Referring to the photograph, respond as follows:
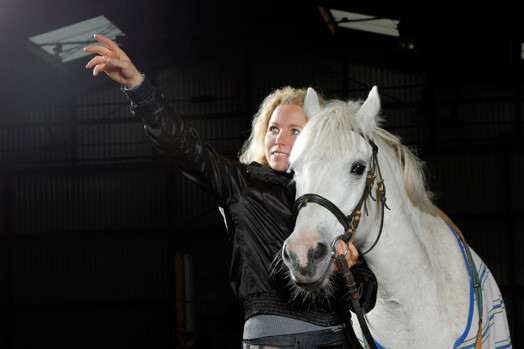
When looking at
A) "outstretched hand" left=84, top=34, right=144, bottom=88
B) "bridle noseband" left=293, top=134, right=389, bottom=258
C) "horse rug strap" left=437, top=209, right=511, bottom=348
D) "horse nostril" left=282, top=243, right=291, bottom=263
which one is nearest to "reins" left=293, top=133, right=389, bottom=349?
"bridle noseband" left=293, top=134, right=389, bottom=258

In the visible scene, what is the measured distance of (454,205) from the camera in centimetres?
1039

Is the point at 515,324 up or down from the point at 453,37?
down

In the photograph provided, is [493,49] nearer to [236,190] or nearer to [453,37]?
[453,37]

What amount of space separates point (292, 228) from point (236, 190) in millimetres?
215

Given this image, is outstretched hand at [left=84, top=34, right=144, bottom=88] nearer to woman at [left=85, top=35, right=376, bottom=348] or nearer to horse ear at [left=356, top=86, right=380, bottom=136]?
woman at [left=85, top=35, right=376, bottom=348]

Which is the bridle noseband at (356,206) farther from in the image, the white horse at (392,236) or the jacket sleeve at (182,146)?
the jacket sleeve at (182,146)

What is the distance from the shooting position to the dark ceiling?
26.8 feet

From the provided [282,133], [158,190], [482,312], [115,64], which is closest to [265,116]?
[282,133]

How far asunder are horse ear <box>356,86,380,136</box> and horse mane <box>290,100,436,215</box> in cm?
3

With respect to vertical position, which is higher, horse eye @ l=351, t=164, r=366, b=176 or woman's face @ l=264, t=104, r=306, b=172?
woman's face @ l=264, t=104, r=306, b=172

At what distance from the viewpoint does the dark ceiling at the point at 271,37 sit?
8.16 metres

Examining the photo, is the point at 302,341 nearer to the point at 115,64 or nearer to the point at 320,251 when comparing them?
the point at 320,251

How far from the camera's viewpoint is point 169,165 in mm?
10156

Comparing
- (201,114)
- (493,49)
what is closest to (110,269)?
(201,114)
